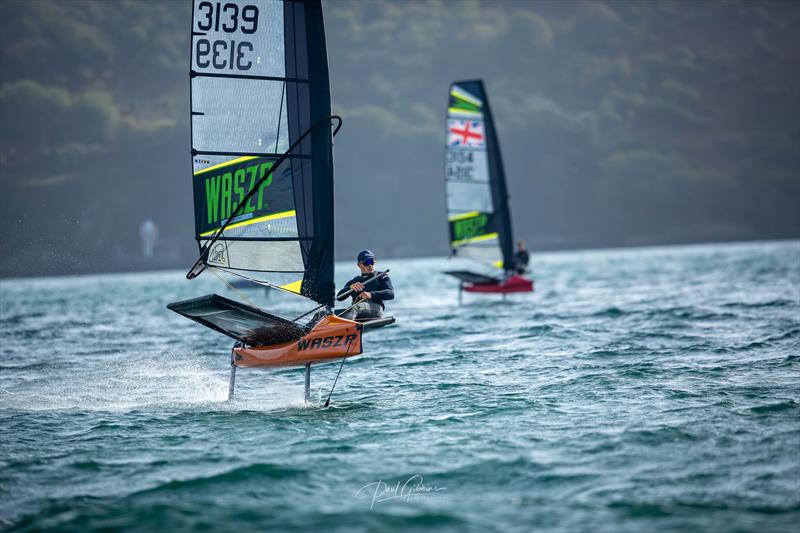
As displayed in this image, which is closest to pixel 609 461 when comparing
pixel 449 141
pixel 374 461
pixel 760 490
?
pixel 760 490

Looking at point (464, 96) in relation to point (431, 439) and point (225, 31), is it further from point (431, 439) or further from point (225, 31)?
point (431, 439)

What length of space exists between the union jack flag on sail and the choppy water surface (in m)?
15.0

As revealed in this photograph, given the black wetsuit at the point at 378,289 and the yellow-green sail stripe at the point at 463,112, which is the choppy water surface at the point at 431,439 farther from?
the yellow-green sail stripe at the point at 463,112

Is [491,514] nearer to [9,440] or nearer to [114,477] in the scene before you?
[114,477]

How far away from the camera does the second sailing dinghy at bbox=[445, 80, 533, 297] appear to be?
3014 centimetres

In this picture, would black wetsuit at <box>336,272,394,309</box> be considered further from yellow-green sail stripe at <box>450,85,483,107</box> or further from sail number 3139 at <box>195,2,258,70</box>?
yellow-green sail stripe at <box>450,85,483,107</box>

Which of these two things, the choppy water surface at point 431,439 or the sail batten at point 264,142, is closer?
the choppy water surface at point 431,439

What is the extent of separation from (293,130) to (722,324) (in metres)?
11.6

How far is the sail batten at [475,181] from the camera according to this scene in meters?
30.2

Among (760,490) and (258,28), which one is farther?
(258,28)

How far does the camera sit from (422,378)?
12.6 m
